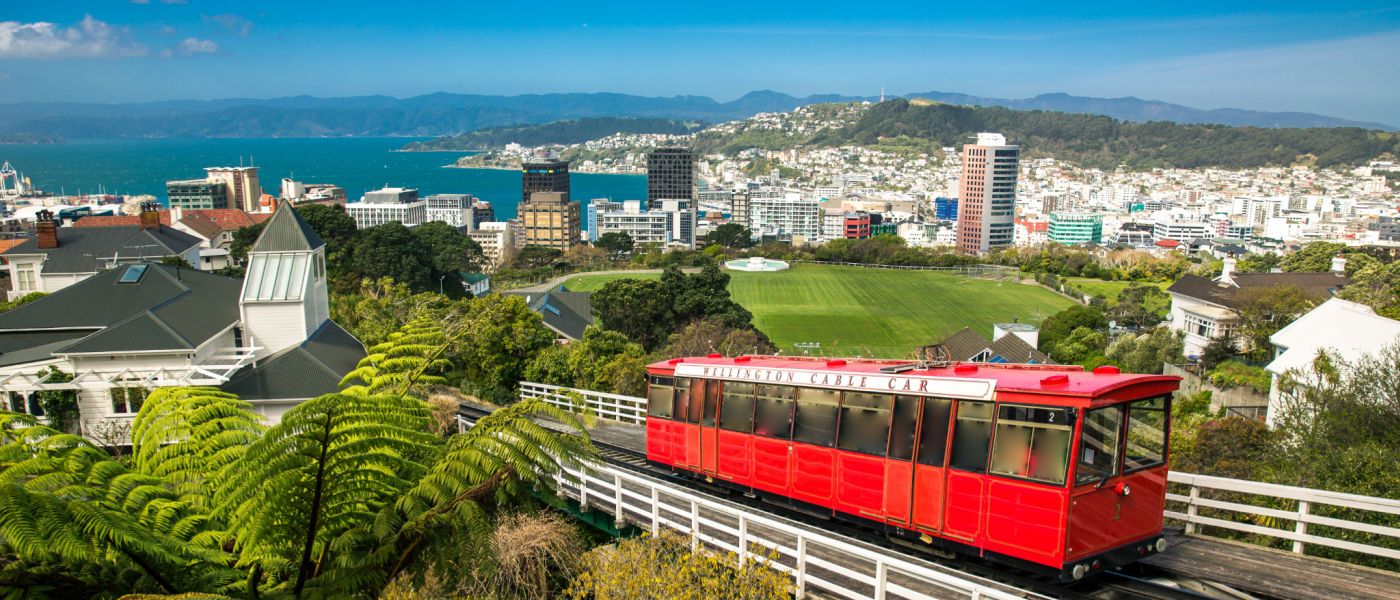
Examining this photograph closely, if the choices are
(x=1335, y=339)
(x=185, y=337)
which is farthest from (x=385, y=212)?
(x=1335, y=339)

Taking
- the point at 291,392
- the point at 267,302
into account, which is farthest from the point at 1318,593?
the point at 267,302

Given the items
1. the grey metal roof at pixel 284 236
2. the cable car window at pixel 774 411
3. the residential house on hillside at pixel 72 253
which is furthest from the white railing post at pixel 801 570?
the residential house on hillside at pixel 72 253

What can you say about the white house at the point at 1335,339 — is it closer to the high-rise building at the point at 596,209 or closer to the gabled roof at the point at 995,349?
the gabled roof at the point at 995,349

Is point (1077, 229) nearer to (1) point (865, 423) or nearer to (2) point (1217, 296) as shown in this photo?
(2) point (1217, 296)

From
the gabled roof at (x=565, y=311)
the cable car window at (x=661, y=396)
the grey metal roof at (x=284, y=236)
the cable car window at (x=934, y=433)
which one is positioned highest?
the grey metal roof at (x=284, y=236)

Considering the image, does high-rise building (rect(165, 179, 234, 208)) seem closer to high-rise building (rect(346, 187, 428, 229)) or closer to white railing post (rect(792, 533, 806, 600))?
high-rise building (rect(346, 187, 428, 229))

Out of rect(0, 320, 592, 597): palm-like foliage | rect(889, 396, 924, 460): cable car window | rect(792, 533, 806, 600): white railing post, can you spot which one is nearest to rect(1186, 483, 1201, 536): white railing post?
rect(889, 396, 924, 460): cable car window

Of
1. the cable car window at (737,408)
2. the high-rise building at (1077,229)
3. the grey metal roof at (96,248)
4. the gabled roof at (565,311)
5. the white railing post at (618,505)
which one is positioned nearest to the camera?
the white railing post at (618,505)

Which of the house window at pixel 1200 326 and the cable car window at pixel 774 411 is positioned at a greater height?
the cable car window at pixel 774 411
